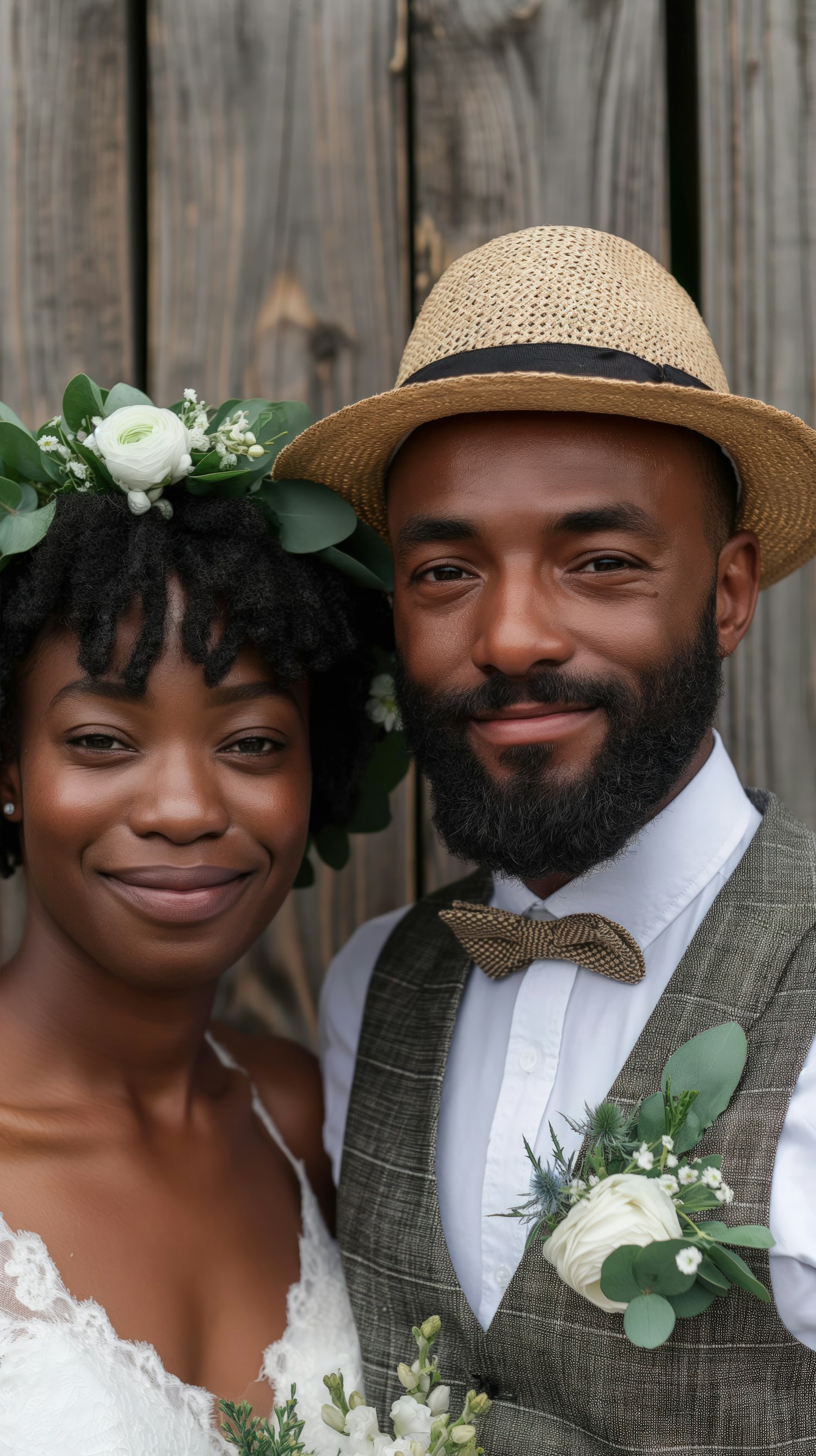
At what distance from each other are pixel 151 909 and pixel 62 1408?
2.13ft

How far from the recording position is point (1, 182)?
8.82 ft

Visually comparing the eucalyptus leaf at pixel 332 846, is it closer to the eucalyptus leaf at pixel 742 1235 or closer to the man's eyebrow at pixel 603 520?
the man's eyebrow at pixel 603 520

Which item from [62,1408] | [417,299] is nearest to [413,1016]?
[62,1408]

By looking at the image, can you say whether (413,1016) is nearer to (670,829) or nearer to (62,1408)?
(670,829)

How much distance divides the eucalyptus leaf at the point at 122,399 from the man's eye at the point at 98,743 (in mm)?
504

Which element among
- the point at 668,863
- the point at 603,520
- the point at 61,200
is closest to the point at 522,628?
the point at 603,520

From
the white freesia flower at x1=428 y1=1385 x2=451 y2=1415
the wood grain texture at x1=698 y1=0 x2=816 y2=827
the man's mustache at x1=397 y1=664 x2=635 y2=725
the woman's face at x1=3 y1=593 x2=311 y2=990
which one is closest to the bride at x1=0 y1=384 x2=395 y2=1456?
the woman's face at x1=3 y1=593 x2=311 y2=990

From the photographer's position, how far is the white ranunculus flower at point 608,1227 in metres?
1.53

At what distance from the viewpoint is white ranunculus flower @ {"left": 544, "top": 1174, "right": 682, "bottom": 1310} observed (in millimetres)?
1533

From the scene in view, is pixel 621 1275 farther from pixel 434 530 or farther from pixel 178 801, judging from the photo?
pixel 434 530

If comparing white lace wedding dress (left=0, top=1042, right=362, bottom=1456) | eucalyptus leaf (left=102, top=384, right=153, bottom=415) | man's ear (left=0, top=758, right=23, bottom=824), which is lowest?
white lace wedding dress (left=0, top=1042, right=362, bottom=1456)

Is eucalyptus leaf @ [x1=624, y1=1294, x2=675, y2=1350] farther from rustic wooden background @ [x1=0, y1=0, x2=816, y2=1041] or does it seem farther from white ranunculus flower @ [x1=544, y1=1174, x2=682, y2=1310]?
rustic wooden background @ [x1=0, y1=0, x2=816, y2=1041]

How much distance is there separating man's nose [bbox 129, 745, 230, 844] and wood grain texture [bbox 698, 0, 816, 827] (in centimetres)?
124

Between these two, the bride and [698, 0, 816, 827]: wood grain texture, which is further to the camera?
[698, 0, 816, 827]: wood grain texture
